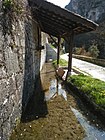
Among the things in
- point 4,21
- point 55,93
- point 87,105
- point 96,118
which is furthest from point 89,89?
point 4,21

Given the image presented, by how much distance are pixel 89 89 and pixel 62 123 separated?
2583 millimetres

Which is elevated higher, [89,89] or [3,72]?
[3,72]

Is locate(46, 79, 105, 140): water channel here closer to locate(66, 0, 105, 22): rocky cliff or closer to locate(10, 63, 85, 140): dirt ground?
locate(10, 63, 85, 140): dirt ground

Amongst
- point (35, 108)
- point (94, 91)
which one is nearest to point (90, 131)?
point (35, 108)

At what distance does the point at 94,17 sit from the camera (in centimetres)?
5259

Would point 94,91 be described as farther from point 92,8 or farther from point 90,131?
point 92,8

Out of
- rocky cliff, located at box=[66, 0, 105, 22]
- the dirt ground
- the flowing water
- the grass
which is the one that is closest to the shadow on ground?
the dirt ground

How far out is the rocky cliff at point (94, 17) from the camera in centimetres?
3466

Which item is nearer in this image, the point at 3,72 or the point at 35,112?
the point at 3,72

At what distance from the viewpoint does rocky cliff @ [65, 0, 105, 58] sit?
1364 inches

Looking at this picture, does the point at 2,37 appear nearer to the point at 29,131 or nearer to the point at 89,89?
the point at 29,131

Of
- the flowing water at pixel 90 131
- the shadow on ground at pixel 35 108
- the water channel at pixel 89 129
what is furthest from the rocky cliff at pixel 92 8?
the flowing water at pixel 90 131

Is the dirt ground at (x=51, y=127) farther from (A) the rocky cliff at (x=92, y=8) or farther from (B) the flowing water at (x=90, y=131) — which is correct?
(A) the rocky cliff at (x=92, y=8)

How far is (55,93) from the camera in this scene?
835 cm
